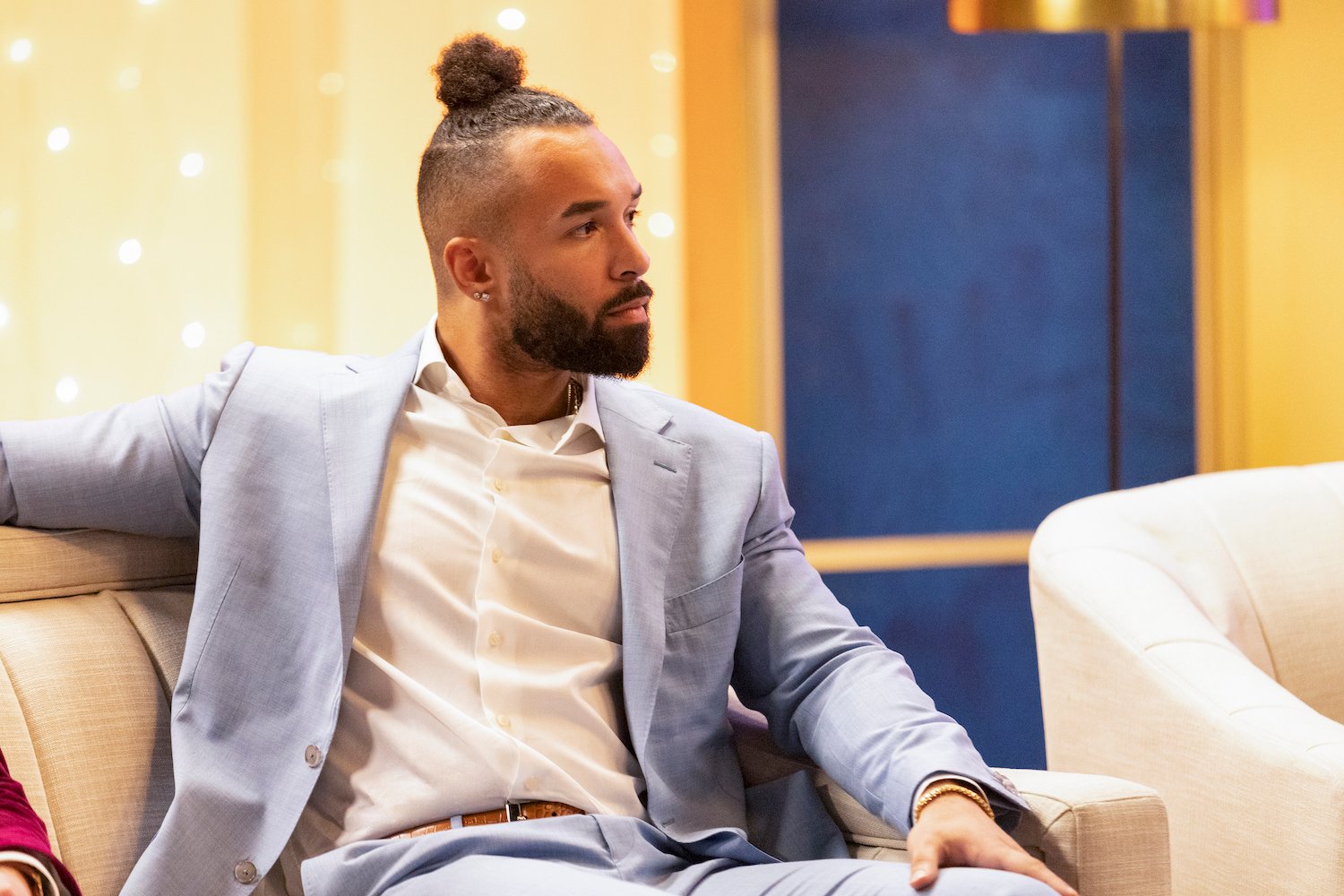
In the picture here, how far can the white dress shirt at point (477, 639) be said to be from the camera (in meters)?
1.67

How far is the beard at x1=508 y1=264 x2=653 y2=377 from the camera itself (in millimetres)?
1838

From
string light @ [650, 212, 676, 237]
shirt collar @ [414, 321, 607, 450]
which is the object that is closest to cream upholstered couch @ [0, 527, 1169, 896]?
shirt collar @ [414, 321, 607, 450]

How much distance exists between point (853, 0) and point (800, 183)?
455 mm

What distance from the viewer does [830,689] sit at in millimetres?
1768

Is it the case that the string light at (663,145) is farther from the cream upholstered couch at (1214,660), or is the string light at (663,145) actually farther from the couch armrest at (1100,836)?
the couch armrest at (1100,836)

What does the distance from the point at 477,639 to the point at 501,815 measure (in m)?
0.20

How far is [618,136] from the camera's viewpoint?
3062 mm

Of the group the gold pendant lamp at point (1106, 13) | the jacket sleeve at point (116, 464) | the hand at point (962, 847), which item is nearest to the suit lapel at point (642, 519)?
the hand at point (962, 847)

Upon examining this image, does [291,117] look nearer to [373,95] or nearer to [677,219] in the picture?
[373,95]

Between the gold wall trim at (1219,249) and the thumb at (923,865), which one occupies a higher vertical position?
the gold wall trim at (1219,249)

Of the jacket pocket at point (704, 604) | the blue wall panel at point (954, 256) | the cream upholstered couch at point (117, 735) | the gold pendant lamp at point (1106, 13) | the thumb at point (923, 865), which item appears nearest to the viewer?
the thumb at point (923, 865)

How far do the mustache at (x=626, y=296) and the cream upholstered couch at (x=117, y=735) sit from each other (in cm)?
58

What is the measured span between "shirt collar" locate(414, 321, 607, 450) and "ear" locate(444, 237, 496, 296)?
8 cm

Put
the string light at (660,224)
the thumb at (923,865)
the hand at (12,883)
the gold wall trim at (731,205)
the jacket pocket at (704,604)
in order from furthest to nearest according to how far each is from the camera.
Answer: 1. the gold wall trim at (731,205)
2. the string light at (660,224)
3. the jacket pocket at (704,604)
4. the thumb at (923,865)
5. the hand at (12,883)
